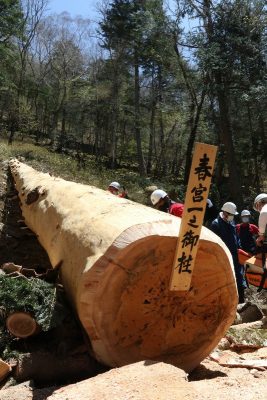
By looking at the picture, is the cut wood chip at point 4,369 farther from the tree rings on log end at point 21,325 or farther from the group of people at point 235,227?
the group of people at point 235,227

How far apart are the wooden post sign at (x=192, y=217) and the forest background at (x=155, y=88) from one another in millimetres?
13386

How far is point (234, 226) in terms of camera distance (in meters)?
7.04

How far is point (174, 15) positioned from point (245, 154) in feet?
30.3

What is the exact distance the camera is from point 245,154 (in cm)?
2566

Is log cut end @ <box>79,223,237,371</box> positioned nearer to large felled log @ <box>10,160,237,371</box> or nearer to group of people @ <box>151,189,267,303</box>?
→ large felled log @ <box>10,160,237,371</box>

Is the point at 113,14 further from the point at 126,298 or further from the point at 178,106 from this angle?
the point at 126,298

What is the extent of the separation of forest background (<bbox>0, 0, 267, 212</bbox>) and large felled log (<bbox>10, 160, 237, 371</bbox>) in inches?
529

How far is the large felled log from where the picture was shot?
10.6 feet

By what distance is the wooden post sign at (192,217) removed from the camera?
10.6ft

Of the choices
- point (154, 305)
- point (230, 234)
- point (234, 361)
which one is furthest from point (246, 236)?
point (154, 305)

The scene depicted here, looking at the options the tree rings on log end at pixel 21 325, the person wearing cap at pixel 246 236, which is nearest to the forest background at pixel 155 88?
the person wearing cap at pixel 246 236

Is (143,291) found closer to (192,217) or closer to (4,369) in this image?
(192,217)

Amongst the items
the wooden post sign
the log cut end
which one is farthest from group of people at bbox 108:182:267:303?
the wooden post sign

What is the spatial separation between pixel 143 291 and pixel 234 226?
399 centimetres
